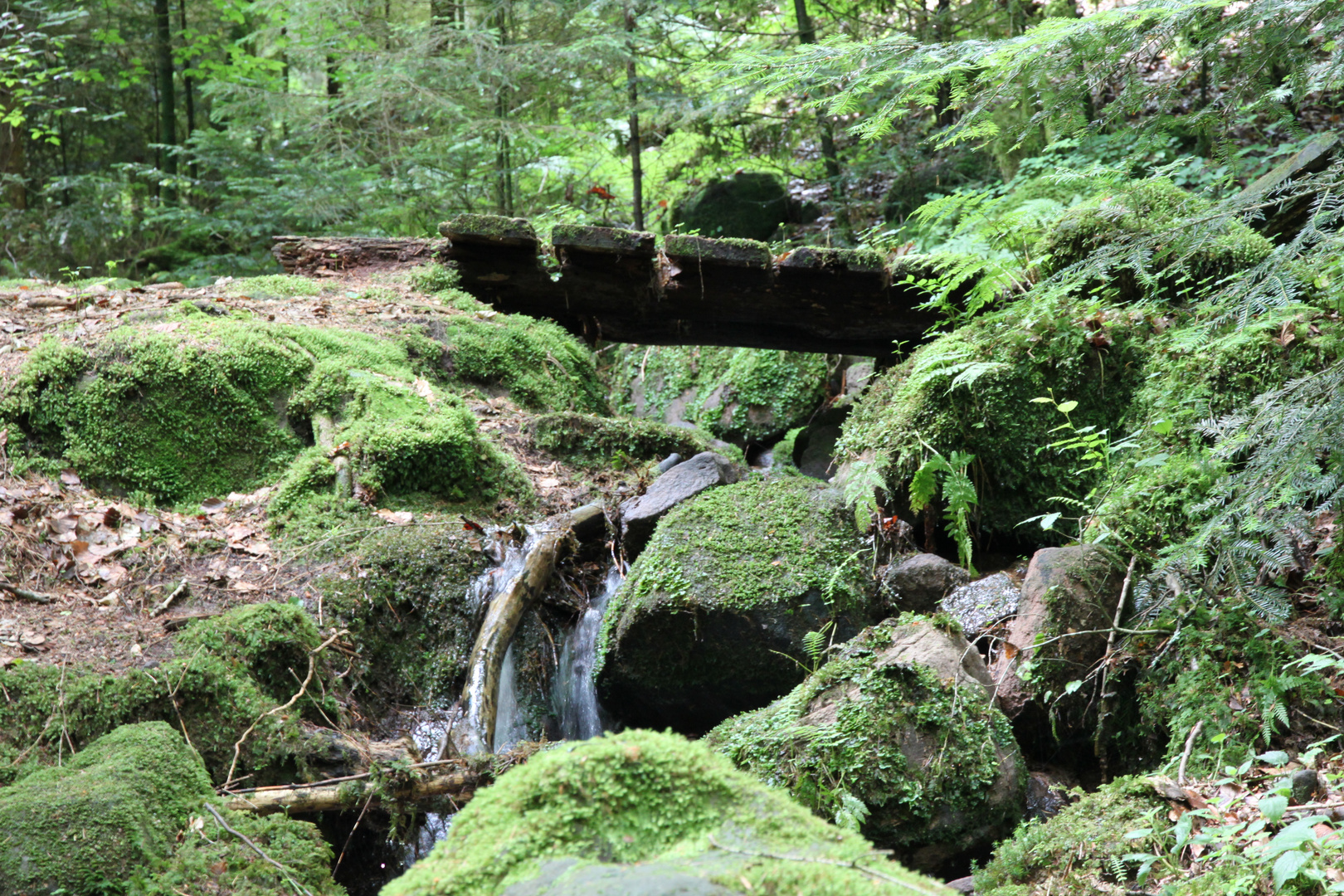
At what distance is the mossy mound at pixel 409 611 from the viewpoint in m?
4.87

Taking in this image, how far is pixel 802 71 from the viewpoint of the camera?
4074 mm

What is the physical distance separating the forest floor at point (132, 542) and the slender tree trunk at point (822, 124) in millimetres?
6860

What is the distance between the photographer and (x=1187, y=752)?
11.2 ft

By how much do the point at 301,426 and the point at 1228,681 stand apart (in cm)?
601

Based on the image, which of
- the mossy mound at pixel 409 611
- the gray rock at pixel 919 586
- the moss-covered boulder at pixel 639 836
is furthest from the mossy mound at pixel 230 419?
the moss-covered boulder at pixel 639 836

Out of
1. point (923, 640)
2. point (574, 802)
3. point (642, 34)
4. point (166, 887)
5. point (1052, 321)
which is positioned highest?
point (642, 34)

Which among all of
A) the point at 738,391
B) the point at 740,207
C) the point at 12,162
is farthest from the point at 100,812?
the point at 12,162

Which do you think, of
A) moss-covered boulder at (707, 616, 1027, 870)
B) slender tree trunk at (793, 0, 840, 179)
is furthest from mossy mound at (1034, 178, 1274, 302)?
slender tree trunk at (793, 0, 840, 179)

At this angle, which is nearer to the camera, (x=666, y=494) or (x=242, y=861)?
(x=242, y=861)

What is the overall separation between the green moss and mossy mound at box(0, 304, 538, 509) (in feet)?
4.30

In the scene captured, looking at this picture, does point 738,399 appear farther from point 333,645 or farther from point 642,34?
point 333,645

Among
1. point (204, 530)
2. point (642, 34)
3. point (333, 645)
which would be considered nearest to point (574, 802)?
point (333, 645)

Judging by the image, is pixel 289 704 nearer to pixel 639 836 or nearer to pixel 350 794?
pixel 350 794

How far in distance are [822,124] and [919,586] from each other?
357 inches
